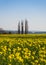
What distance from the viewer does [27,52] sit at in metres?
8.48

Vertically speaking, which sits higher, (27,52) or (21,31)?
(27,52)

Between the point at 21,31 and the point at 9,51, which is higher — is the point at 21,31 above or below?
below

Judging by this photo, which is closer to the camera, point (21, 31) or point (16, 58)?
point (16, 58)

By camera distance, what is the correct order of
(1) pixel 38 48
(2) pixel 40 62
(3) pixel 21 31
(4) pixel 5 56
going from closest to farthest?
(2) pixel 40 62 → (4) pixel 5 56 → (1) pixel 38 48 → (3) pixel 21 31

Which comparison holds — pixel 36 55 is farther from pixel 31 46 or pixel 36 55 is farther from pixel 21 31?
pixel 21 31

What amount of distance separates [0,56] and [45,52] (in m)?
1.75

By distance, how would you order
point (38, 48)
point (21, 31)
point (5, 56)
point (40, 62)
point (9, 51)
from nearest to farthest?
point (40, 62)
point (5, 56)
point (9, 51)
point (38, 48)
point (21, 31)

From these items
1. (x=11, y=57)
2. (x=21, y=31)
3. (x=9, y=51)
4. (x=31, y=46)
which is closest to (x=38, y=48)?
(x=31, y=46)

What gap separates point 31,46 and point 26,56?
1.77m

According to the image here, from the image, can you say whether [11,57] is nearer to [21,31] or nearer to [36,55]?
[36,55]

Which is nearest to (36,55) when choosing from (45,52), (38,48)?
(45,52)

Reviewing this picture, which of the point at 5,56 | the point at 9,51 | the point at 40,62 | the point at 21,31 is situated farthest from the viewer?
the point at 21,31

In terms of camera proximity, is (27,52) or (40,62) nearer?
(40,62)

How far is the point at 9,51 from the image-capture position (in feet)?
28.4
